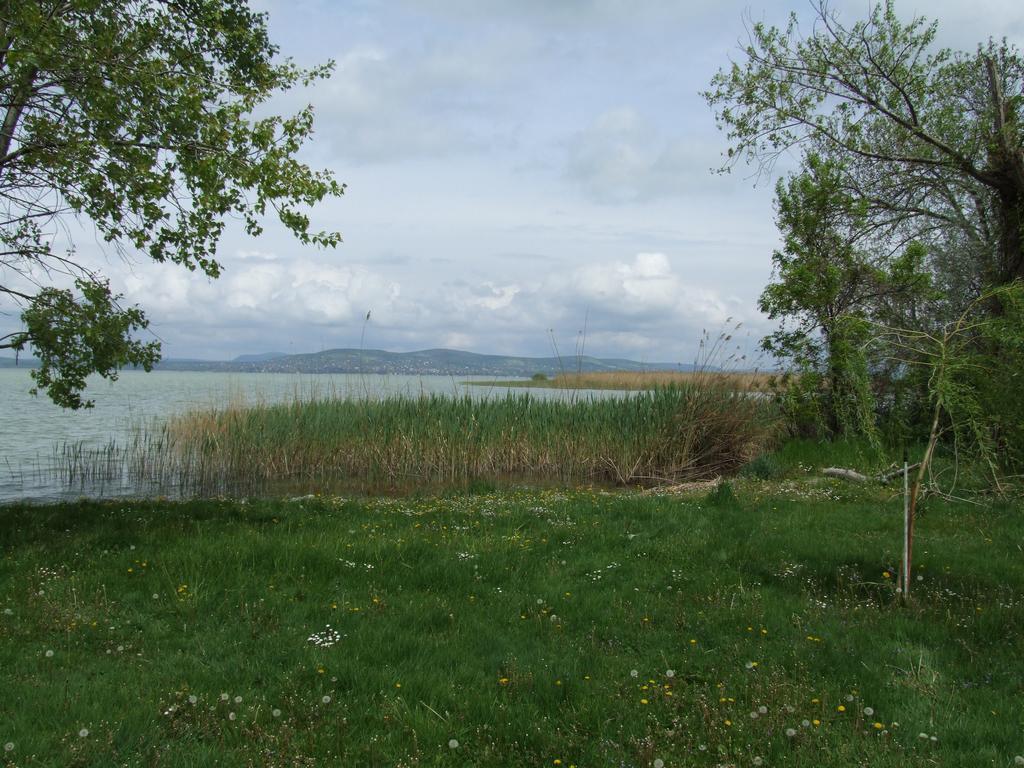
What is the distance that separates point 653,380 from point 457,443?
5703 millimetres

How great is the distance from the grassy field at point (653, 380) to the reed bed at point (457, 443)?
0.34 metres

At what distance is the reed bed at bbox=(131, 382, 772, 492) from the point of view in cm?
1698

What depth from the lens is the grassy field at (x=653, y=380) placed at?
17953 millimetres

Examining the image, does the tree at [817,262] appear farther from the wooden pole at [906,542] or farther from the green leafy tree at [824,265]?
the wooden pole at [906,542]

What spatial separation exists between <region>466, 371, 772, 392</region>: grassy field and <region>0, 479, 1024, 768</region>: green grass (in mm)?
9004

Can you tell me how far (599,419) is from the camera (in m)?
17.9

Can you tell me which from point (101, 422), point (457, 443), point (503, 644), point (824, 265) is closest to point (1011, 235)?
point (824, 265)

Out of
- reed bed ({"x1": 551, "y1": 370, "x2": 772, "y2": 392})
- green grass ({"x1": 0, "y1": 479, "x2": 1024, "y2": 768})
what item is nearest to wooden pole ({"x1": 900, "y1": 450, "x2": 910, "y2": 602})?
green grass ({"x1": 0, "y1": 479, "x2": 1024, "y2": 768})

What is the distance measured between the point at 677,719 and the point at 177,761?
9.18 feet

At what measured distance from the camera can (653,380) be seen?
63.0ft

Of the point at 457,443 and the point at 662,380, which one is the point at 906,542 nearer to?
the point at 457,443

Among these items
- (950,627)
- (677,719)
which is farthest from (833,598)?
(677,719)

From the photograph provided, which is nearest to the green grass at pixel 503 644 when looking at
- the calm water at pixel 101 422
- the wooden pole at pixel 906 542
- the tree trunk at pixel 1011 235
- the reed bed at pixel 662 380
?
the wooden pole at pixel 906 542

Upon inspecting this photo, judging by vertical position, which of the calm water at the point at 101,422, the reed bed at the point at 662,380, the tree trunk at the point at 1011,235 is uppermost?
the tree trunk at the point at 1011,235
